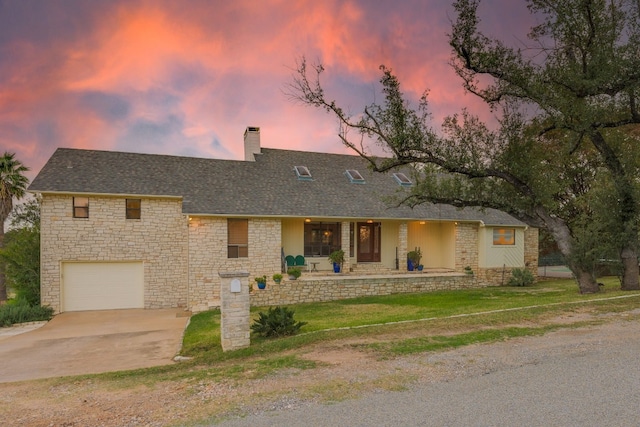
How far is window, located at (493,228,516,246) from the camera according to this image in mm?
19609

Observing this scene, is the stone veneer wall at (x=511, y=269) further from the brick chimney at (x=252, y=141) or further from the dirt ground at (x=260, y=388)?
the brick chimney at (x=252, y=141)

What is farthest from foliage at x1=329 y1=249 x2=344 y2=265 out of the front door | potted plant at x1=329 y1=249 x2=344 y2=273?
the front door

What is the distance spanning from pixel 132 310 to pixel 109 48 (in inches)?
419

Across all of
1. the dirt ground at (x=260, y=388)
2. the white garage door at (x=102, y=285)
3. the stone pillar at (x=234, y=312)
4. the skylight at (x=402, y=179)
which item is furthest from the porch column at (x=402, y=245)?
the white garage door at (x=102, y=285)

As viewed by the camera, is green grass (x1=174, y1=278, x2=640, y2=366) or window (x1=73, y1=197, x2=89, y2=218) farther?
window (x1=73, y1=197, x2=89, y2=218)

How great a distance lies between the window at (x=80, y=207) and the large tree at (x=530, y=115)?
10.2 metres

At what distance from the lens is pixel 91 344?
33.6 feet

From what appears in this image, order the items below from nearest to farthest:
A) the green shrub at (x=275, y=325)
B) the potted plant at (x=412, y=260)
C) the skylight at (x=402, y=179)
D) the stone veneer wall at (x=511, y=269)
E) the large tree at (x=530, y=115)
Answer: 1. the green shrub at (x=275, y=325)
2. the large tree at (x=530, y=115)
3. the potted plant at (x=412, y=260)
4. the stone veneer wall at (x=511, y=269)
5. the skylight at (x=402, y=179)

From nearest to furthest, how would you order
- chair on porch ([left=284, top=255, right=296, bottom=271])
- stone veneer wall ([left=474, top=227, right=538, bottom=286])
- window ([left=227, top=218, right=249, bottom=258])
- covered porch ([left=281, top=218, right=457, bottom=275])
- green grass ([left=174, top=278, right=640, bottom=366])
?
green grass ([left=174, top=278, right=640, bottom=366])
window ([left=227, top=218, right=249, bottom=258])
chair on porch ([left=284, top=255, right=296, bottom=271])
covered porch ([left=281, top=218, right=457, bottom=275])
stone veneer wall ([left=474, top=227, right=538, bottom=286])

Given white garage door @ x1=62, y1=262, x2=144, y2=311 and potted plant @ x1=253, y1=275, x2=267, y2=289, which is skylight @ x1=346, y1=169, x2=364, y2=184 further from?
white garage door @ x1=62, y1=262, x2=144, y2=311

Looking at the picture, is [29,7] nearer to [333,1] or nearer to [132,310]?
[333,1]

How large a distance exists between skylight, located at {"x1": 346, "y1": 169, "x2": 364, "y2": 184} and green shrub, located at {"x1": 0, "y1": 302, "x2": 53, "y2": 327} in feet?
50.1

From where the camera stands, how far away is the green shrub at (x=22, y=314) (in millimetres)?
13117

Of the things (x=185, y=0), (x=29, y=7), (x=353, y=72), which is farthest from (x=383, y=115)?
(x=29, y=7)
